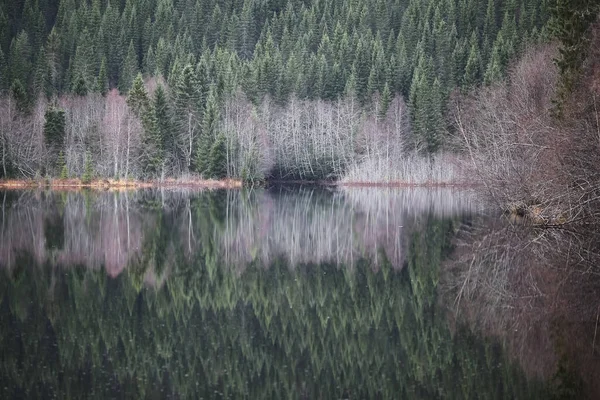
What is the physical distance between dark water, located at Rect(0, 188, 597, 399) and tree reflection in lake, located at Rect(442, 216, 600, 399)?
8 centimetres

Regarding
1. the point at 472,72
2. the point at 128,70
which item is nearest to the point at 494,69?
the point at 472,72

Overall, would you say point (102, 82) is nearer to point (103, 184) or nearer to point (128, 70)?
point (128, 70)

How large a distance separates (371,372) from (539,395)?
102 inches

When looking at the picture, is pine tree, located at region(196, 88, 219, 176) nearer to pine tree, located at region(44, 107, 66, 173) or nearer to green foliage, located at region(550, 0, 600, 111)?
pine tree, located at region(44, 107, 66, 173)

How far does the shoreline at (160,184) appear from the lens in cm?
6988

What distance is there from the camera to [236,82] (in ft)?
304

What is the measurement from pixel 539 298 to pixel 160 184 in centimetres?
6327

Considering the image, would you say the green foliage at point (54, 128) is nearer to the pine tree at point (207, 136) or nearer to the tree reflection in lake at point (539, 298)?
the pine tree at point (207, 136)

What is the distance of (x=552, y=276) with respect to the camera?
18.5m

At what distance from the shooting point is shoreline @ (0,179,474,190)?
229 feet

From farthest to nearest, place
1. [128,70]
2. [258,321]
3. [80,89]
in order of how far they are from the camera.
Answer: [128,70] → [80,89] → [258,321]

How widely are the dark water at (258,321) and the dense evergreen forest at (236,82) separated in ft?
163

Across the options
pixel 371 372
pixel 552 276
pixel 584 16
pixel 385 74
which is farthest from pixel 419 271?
pixel 385 74

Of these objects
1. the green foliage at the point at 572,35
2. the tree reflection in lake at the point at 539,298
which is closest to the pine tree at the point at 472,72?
the green foliage at the point at 572,35
